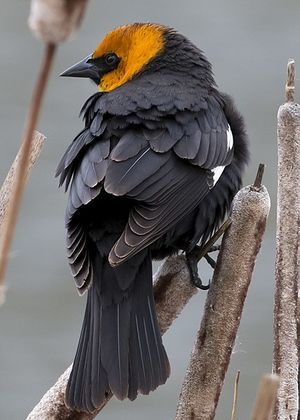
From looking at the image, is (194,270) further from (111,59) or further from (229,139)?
→ (111,59)

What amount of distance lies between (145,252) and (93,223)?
0.14 metres

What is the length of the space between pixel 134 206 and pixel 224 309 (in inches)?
16.8

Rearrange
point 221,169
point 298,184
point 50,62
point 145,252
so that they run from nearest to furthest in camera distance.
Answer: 1. point 50,62
2. point 298,184
3. point 145,252
4. point 221,169

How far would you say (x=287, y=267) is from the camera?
1.73 meters

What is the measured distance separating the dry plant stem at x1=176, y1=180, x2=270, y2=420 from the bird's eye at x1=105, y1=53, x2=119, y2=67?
1048mm

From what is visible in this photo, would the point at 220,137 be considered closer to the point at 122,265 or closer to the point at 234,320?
the point at 122,265

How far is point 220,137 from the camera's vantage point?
241 cm

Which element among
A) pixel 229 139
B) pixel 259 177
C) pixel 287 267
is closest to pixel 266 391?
pixel 287 267

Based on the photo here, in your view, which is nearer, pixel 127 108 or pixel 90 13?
pixel 127 108

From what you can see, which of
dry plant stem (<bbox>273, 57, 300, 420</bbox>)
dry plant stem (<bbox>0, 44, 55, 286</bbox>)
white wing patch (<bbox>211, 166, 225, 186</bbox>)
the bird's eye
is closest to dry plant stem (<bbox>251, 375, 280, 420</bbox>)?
dry plant stem (<bbox>0, 44, 55, 286</bbox>)

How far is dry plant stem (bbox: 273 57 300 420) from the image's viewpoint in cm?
166

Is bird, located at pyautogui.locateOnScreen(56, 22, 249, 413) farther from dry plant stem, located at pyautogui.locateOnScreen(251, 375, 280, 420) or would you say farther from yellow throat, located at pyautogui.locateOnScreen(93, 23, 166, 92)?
dry plant stem, located at pyautogui.locateOnScreen(251, 375, 280, 420)

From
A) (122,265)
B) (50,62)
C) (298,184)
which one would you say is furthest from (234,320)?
(50,62)

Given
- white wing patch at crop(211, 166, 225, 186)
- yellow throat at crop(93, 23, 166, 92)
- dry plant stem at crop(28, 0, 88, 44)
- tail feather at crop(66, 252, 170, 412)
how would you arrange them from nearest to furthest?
dry plant stem at crop(28, 0, 88, 44)
tail feather at crop(66, 252, 170, 412)
white wing patch at crop(211, 166, 225, 186)
yellow throat at crop(93, 23, 166, 92)
